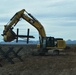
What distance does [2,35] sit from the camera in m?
44.8

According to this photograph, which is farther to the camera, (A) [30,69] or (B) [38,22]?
(B) [38,22]

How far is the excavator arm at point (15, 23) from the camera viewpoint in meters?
44.4

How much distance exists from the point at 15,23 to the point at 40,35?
3849 millimetres

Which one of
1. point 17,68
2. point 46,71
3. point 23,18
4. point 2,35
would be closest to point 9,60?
point 17,68

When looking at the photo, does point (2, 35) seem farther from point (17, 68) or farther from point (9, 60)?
point (17, 68)

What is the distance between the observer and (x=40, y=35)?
1865 inches

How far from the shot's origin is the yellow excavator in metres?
44.5

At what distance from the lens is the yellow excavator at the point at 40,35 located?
44469 mm

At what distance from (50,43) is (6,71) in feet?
62.7

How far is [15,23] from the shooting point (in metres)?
→ 45.9

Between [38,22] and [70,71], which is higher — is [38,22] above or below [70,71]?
above

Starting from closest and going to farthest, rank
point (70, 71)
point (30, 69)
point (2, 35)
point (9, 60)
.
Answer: point (70, 71) → point (30, 69) → point (9, 60) → point (2, 35)

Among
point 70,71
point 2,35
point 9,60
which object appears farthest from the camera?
point 2,35

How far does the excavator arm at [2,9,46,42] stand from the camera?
44.4 metres
